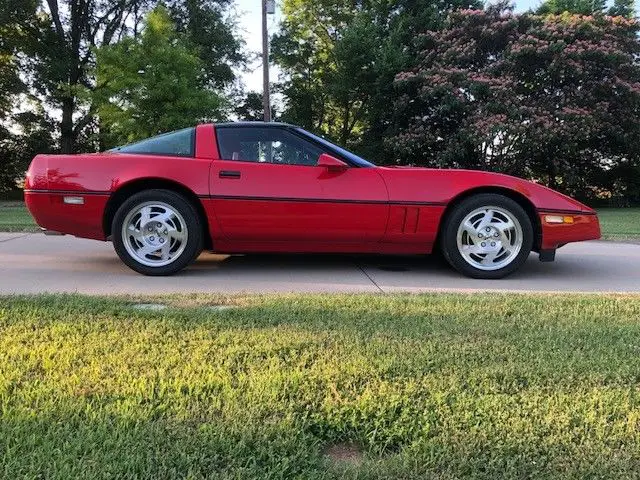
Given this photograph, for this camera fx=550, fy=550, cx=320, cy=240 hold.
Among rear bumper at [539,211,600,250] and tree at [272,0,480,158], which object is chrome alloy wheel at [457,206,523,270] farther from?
tree at [272,0,480,158]

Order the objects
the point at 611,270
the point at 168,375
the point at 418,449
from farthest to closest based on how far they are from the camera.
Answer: the point at 611,270, the point at 168,375, the point at 418,449

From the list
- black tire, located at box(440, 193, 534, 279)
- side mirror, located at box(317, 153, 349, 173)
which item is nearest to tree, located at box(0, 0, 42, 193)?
side mirror, located at box(317, 153, 349, 173)

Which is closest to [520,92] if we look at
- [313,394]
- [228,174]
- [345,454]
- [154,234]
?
[228,174]

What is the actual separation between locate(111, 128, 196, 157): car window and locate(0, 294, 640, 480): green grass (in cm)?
201

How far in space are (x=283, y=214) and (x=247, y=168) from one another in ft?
1.65

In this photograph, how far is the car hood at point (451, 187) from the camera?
462 centimetres

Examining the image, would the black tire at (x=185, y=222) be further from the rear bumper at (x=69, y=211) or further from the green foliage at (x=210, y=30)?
the green foliage at (x=210, y=30)

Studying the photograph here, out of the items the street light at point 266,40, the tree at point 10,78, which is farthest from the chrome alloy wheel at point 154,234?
the tree at point 10,78

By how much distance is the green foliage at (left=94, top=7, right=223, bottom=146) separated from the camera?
15.1 meters

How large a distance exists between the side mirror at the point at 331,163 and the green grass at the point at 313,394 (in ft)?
5.89

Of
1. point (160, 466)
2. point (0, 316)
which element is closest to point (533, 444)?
point (160, 466)

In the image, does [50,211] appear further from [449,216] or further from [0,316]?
[449,216]

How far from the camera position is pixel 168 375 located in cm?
214

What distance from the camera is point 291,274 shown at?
4.86 metres
